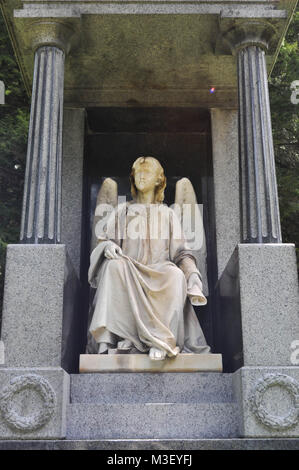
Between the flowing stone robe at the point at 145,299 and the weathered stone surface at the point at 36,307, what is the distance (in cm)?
52

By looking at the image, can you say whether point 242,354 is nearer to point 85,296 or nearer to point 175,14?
point 85,296

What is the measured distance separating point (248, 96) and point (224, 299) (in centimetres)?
250

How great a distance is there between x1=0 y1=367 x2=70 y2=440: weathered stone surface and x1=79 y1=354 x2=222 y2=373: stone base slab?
0.61 meters

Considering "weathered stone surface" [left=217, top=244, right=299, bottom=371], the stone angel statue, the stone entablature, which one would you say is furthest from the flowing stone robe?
the stone entablature

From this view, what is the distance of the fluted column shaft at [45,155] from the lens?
8.27 metres

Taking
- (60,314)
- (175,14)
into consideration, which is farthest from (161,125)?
(60,314)

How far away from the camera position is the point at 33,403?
723 cm

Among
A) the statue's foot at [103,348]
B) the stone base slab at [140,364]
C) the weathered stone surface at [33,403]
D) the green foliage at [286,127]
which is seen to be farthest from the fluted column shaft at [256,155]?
the green foliage at [286,127]

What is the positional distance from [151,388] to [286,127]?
Answer: 7.91 metres

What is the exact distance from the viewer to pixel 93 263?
8867 millimetres

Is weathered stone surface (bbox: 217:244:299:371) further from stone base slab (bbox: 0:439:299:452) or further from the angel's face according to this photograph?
the angel's face

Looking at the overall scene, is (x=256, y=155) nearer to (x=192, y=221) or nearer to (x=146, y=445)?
(x=192, y=221)

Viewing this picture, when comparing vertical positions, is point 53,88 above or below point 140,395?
above

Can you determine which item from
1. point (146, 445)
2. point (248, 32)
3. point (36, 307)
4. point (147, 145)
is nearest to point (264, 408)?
point (146, 445)
